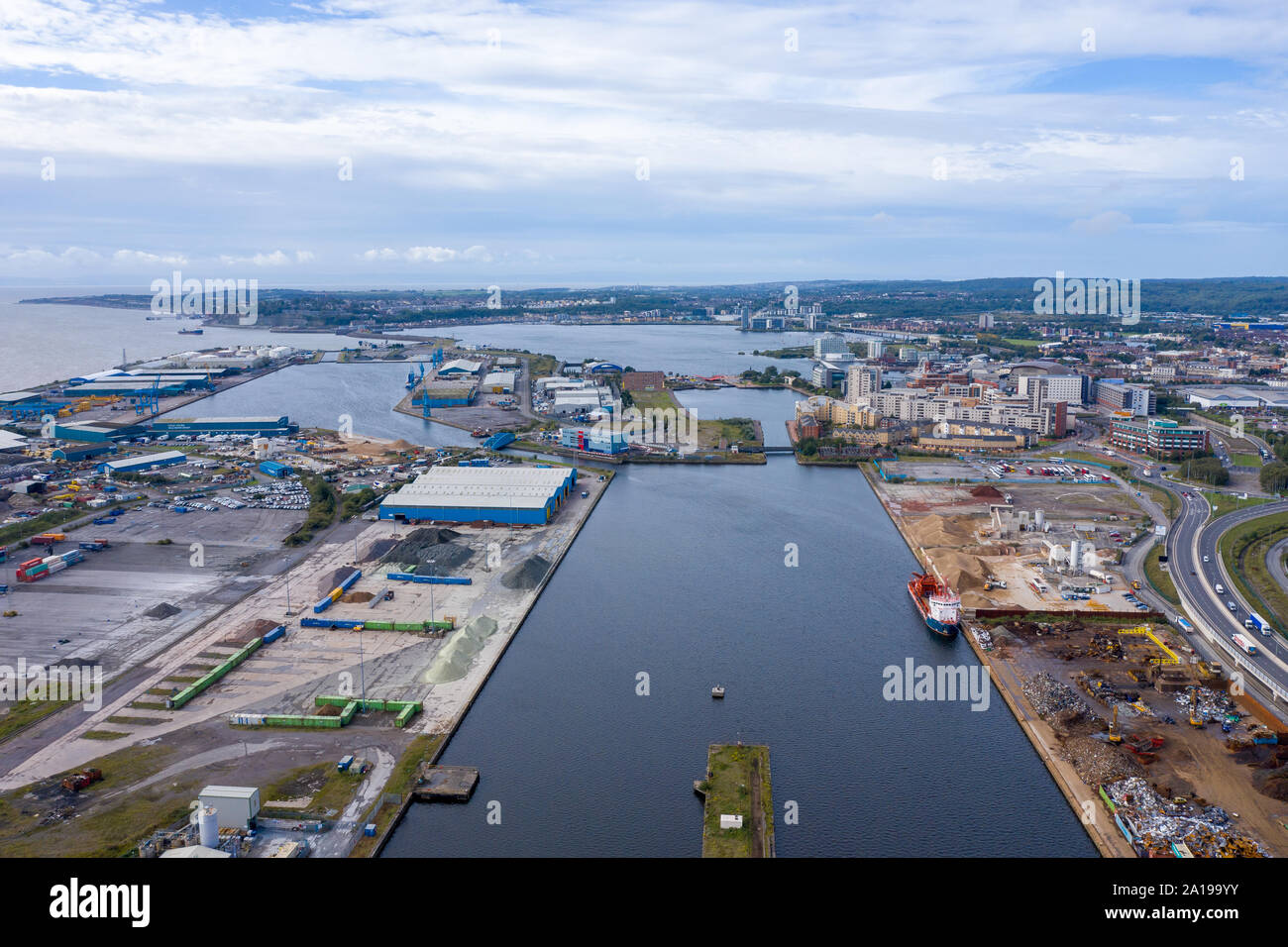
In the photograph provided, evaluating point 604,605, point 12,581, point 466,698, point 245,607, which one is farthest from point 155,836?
point 12,581

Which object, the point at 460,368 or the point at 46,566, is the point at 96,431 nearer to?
the point at 46,566

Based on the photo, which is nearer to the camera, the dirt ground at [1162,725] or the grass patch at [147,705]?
the dirt ground at [1162,725]

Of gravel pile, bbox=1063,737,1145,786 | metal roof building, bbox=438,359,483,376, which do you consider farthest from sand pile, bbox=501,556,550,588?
metal roof building, bbox=438,359,483,376

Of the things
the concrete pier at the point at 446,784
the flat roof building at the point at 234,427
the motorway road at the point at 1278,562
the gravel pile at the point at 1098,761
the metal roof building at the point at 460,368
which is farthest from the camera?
the metal roof building at the point at 460,368

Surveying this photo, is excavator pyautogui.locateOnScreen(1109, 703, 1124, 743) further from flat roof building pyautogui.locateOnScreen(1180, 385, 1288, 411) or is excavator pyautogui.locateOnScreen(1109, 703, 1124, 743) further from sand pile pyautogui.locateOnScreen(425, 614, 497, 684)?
flat roof building pyautogui.locateOnScreen(1180, 385, 1288, 411)

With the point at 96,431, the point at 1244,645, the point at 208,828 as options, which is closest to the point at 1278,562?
the point at 1244,645

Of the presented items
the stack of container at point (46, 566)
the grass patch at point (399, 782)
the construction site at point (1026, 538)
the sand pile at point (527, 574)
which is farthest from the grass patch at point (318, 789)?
the construction site at point (1026, 538)

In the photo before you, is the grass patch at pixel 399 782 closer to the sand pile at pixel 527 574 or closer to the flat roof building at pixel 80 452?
the sand pile at pixel 527 574
